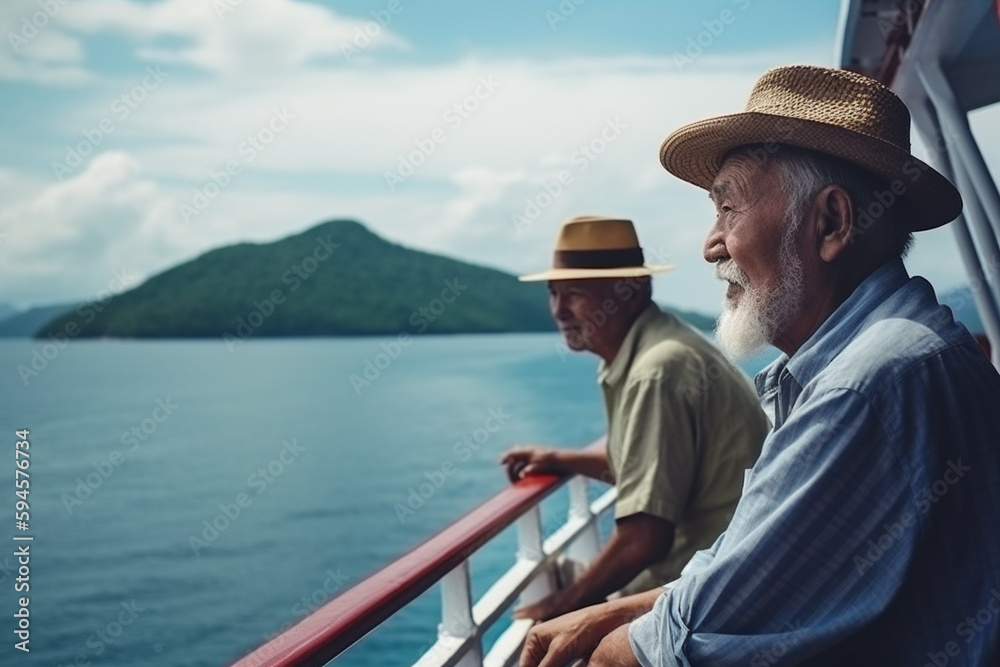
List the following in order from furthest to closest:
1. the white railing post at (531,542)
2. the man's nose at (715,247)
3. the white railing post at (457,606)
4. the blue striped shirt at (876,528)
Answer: the white railing post at (531,542), the white railing post at (457,606), the man's nose at (715,247), the blue striped shirt at (876,528)

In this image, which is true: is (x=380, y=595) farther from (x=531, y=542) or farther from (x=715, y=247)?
(x=531, y=542)

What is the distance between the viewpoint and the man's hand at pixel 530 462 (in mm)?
2592

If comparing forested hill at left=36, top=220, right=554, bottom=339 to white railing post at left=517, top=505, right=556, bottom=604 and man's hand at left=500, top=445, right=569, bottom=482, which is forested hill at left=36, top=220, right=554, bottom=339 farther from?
white railing post at left=517, top=505, right=556, bottom=604

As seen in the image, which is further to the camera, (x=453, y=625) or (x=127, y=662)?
(x=127, y=662)

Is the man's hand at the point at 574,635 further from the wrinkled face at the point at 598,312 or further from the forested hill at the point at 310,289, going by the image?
the forested hill at the point at 310,289

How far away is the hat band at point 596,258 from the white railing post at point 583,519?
2.08ft

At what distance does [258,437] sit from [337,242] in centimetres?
3523

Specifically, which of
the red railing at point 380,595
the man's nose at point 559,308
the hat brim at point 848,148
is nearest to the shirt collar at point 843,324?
the hat brim at point 848,148

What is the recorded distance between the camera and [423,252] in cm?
9394

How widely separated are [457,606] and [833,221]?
108 centimetres

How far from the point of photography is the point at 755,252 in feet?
4.31

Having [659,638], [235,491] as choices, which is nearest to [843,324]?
[659,638]

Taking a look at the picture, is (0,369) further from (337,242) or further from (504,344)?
(504,344)

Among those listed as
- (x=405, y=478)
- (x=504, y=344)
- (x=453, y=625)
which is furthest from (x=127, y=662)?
(x=504, y=344)
